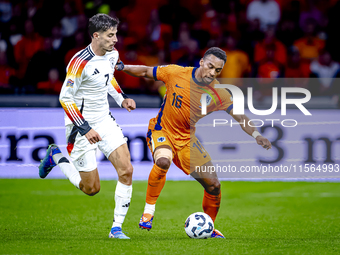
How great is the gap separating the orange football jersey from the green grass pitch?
114 centimetres

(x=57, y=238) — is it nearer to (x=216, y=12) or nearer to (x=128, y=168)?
(x=128, y=168)

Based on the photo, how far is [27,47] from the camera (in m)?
10.8

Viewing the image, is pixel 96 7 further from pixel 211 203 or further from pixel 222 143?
pixel 211 203

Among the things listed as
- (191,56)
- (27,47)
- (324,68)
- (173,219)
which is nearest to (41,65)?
(27,47)

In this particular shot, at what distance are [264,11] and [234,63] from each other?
196 centimetres

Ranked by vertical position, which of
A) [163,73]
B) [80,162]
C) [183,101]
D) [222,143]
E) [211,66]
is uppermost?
[211,66]

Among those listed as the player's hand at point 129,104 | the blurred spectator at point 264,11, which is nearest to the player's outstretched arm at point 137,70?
the player's hand at point 129,104

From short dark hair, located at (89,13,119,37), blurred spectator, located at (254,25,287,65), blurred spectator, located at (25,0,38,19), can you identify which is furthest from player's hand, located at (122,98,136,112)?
blurred spectator, located at (25,0,38,19)

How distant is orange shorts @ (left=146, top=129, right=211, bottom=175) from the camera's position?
5.74 metres

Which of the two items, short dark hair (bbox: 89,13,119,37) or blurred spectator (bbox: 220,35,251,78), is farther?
blurred spectator (bbox: 220,35,251,78)

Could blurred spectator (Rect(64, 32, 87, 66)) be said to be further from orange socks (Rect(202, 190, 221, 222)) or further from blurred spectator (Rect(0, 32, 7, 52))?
orange socks (Rect(202, 190, 221, 222))

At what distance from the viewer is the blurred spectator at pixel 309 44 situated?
11.2 meters

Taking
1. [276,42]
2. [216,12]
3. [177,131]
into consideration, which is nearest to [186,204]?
[177,131]

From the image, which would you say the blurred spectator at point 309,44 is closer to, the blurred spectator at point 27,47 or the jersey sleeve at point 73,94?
the blurred spectator at point 27,47
